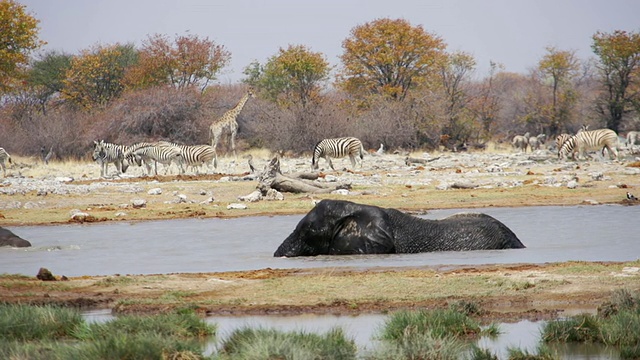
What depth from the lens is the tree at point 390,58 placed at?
159ft

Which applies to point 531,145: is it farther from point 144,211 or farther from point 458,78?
point 144,211

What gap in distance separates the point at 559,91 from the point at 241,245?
4460 centimetres

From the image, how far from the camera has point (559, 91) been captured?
5600 centimetres

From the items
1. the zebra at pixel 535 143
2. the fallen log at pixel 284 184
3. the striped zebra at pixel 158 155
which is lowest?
the fallen log at pixel 284 184

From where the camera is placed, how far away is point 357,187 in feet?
75.0

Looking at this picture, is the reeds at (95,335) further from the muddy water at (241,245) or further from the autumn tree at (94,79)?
the autumn tree at (94,79)

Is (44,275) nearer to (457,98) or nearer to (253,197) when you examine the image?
(253,197)

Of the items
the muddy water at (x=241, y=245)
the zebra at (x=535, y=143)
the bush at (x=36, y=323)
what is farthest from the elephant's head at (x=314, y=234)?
the zebra at (x=535, y=143)

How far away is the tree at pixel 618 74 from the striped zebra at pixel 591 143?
58.9ft

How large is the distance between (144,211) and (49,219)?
1.96m

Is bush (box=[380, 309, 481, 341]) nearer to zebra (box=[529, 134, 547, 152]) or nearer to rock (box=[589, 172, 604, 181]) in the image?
rock (box=[589, 172, 604, 181])

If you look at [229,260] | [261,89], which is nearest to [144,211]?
[229,260]

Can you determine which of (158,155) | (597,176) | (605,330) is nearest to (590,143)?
(597,176)

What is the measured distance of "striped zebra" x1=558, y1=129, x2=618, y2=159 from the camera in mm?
32562
